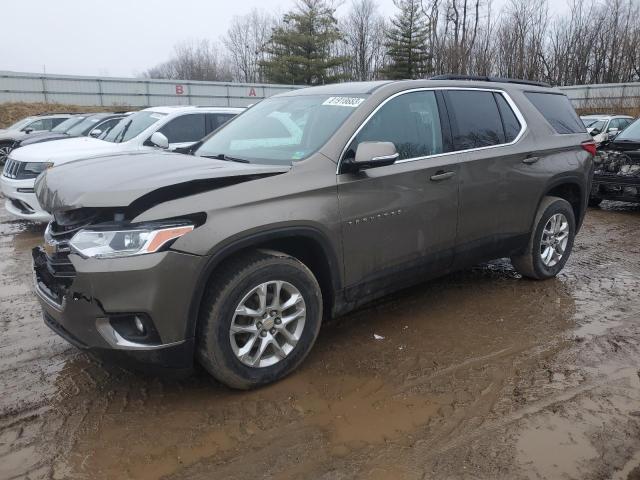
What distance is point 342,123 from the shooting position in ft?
11.4

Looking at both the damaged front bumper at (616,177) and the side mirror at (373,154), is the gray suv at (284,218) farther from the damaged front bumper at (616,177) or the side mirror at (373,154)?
the damaged front bumper at (616,177)

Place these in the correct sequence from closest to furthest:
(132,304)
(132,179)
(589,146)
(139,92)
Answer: (132,304), (132,179), (589,146), (139,92)

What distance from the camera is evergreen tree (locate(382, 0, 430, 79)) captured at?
135 ft

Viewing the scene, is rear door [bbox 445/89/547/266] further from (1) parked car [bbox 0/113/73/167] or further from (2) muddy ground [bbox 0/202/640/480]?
(1) parked car [bbox 0/113/73/167]

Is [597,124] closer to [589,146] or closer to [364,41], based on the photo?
[589,146]

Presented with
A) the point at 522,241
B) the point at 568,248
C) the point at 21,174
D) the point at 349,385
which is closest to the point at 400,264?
the point at 349,385

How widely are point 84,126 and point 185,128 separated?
6.92 m

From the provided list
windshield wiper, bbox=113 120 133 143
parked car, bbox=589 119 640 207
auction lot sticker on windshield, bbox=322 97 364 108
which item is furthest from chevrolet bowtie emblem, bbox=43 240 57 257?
parked car, bbox=589 119 640 207

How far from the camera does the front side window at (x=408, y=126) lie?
3.56 meters

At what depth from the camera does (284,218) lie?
3012 mm

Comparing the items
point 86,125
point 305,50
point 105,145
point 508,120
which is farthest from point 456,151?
point 305,50

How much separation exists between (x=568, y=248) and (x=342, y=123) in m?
3.09

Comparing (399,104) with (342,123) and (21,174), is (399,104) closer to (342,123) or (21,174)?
(342,123)

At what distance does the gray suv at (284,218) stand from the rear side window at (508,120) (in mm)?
15
